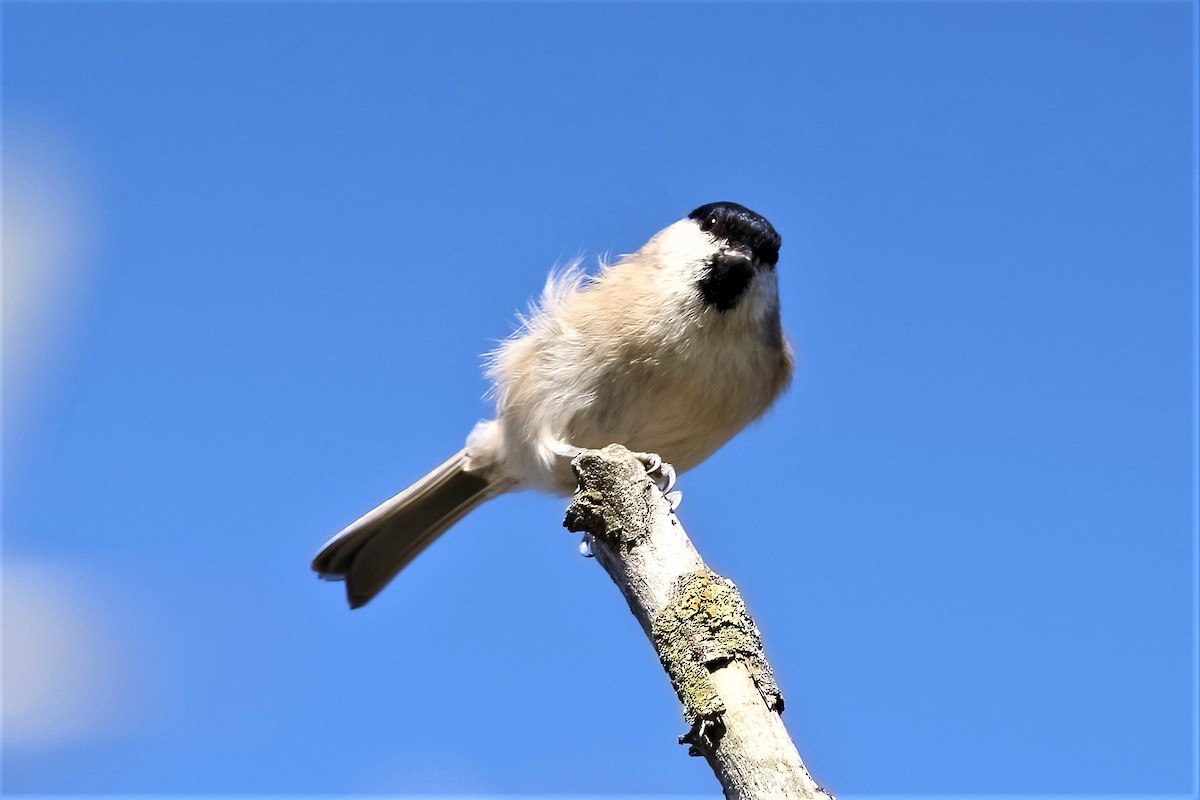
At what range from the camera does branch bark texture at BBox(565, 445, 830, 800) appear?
6.77ft

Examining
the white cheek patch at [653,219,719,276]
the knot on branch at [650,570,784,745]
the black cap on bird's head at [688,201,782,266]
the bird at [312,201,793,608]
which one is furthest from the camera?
the black cap on bird's head at [688,201,782,266]

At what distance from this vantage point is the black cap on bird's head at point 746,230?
454cm

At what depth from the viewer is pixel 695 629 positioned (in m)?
2.38

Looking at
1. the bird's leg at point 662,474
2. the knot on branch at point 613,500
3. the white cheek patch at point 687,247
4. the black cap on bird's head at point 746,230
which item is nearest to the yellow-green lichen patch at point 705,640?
the knot on branch at point 613,500

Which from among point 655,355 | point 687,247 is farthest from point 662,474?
point 687,247

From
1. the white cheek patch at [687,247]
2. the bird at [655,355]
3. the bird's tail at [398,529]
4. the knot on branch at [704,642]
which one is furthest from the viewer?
the bird's tail at [398,529]

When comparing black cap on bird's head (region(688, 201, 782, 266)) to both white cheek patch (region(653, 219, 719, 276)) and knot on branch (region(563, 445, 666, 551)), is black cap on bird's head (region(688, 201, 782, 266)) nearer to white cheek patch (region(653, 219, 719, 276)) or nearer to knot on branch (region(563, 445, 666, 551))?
white cheek patch (region(653, 219, 719, 276))

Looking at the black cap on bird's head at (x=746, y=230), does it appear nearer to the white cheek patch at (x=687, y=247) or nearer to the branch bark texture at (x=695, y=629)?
the white cheek patch at (x=687, y=247)

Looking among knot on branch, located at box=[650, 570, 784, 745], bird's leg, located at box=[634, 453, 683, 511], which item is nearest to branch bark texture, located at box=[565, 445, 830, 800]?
knot on branch, located at box=[650, 570, 784, 745]

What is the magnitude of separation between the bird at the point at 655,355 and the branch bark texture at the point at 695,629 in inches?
45.3

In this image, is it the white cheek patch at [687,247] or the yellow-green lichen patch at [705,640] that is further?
the white cheek patch at [687,247]

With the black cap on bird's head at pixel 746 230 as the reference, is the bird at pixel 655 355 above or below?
below

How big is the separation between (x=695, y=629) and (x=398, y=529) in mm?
3009

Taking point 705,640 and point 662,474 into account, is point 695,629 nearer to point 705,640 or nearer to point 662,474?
point 705,640
